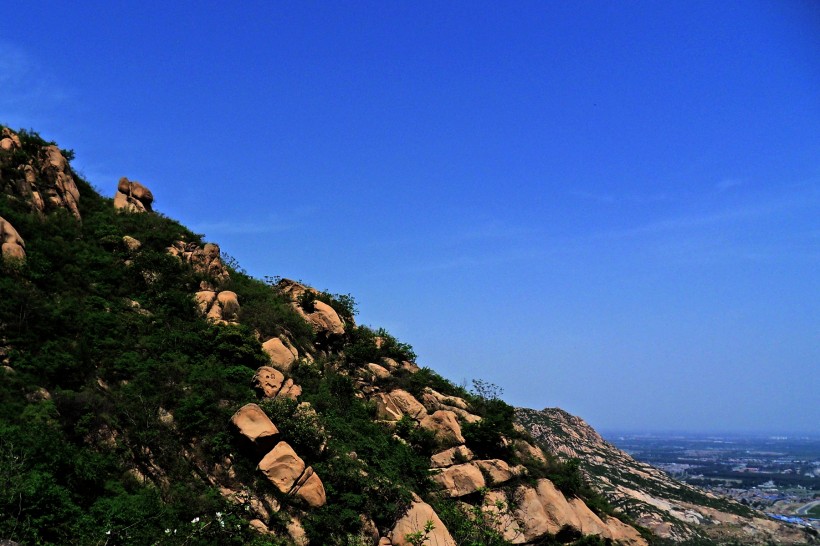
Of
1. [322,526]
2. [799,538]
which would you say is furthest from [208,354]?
[799,538]

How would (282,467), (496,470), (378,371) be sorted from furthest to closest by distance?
(378,371) → (496,470) → (282,467)

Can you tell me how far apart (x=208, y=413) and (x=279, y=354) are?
20.2 ft

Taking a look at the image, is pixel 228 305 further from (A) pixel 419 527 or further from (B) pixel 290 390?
(A) pixel 419 527

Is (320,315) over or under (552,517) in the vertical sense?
over

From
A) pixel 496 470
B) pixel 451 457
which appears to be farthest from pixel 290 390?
pixel 496 470

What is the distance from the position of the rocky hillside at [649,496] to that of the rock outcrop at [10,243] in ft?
127

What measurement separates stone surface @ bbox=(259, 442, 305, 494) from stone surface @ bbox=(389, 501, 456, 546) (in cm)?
459

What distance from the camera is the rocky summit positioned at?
16.1 meters

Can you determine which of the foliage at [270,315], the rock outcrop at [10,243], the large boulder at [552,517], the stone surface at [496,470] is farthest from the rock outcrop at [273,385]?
the large boulder at [552,517]

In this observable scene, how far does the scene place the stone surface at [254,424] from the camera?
64.7 feet

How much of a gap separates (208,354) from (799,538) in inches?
2819

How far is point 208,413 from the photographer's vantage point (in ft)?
66.7

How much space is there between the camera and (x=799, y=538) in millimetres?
59625

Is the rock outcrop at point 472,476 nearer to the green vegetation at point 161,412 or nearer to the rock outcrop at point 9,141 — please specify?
the green vegetation at point 161,412
